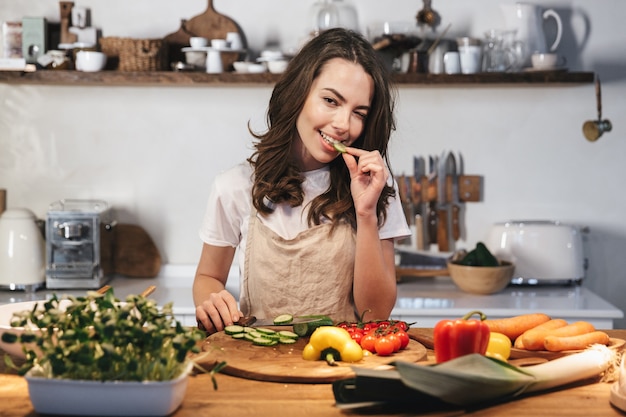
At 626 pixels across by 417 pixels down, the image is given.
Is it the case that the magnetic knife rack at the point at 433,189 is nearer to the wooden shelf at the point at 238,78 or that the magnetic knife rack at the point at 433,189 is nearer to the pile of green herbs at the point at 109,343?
the wooden shelf at the point at 238,78

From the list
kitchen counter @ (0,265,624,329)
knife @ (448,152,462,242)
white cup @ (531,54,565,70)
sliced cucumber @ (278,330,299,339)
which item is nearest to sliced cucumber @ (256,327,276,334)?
sliced cucumber @ (278,330,299,339)

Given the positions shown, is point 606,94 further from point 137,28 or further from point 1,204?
→ point 1,204

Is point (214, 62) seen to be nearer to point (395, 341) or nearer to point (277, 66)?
point (277, 66)

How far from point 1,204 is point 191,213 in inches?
33.3

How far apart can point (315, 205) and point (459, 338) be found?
0.83 meters

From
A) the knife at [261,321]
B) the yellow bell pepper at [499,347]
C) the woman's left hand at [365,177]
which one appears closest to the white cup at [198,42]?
the woman's left hand at [365,177]

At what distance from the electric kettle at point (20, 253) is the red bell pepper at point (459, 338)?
242 centimetres

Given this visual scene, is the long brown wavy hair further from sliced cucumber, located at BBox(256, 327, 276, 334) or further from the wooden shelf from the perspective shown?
the wooden shelf

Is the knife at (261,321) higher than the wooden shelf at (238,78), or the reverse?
the wooden shelf at (238,78)

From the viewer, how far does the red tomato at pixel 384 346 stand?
1885 millimetres

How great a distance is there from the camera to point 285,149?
2.49 metres

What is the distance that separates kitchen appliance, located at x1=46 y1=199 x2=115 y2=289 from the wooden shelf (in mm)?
571

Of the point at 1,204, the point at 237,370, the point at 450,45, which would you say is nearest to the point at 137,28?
the point at 1,204

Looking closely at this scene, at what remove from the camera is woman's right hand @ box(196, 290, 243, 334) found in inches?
81.7
